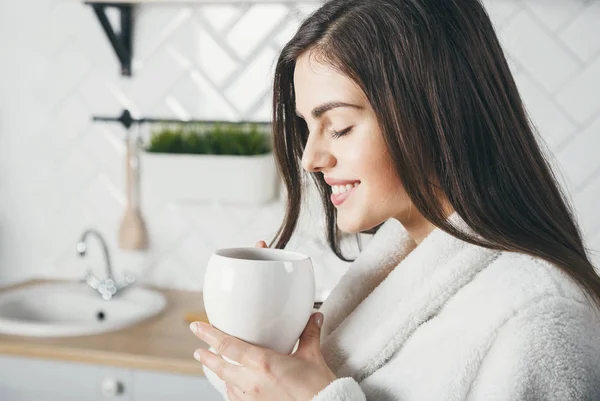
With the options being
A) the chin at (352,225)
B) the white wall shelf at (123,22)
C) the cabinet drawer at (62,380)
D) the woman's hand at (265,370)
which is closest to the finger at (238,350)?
the woman's hand at (265,370)

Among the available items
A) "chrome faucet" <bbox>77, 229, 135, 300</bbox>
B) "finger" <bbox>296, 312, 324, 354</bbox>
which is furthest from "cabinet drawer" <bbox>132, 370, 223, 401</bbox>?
"finger" <bbox>296, 312, 324, 354</bbox>

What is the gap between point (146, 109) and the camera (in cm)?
200

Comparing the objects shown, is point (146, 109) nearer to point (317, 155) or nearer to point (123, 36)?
point (123, 36)

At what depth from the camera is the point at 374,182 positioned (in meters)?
0.92

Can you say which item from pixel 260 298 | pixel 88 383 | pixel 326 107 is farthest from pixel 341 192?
pixel 88 383

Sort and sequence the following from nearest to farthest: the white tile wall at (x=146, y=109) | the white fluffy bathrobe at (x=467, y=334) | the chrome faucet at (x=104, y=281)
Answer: the white fluffy bathrobe at (x=467, y=334) → the white tile wall at (x=146, y=109) → the chrome faucet at (x=104, y=281)

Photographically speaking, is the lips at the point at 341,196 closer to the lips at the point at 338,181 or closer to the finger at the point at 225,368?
the lips at the point at 338,181

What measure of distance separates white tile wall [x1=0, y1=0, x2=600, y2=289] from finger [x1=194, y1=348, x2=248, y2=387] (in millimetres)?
1065

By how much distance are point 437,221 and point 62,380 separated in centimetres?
106

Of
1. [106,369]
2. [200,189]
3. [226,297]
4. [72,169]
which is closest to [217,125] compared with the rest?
[200,189]

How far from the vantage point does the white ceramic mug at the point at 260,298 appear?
29.7 inches

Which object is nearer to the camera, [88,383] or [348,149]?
[348,149]

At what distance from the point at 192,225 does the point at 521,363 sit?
141 cm

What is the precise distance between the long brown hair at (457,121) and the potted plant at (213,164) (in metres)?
0.93
